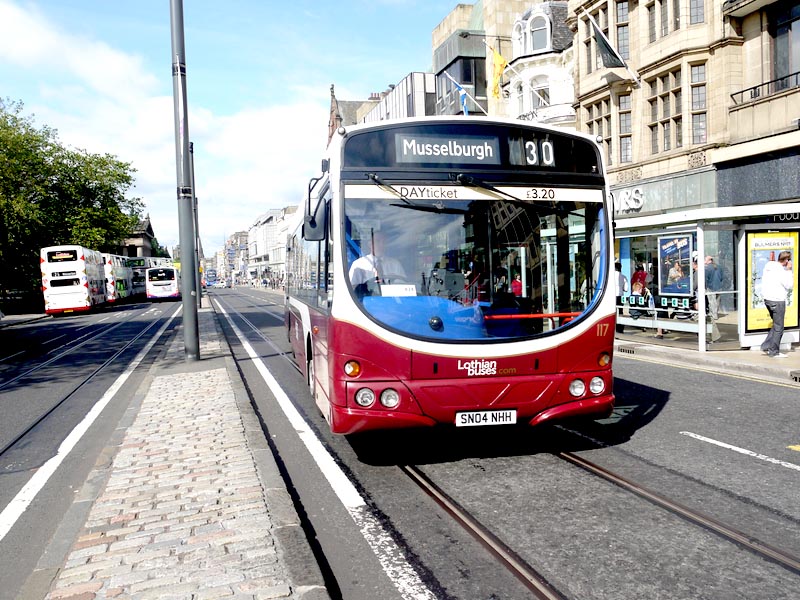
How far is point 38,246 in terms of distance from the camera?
47.7 metres

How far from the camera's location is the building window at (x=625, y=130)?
81.7ft

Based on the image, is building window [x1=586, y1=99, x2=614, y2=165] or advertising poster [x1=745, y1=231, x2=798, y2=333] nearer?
advertising poster [x1=745, y1=231, x2=798, y2=333]

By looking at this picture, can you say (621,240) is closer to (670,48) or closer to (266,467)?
(670,48)

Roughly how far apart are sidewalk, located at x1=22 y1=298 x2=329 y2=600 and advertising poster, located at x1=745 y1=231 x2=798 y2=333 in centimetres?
966

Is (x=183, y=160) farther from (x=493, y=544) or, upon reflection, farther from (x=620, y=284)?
(x=493, y=544)

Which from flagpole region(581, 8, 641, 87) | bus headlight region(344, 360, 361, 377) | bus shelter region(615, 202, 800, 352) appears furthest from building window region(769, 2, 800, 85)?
bus headlight region(344, 360, 361, 377)

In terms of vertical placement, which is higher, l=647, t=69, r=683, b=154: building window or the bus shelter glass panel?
l=647, t=69, r=683, b=154: building window

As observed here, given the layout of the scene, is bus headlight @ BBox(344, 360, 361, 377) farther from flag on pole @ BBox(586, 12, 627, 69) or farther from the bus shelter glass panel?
flag on pole @ BBox(586, 12, 627, 69)

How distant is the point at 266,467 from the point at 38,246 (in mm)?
48895

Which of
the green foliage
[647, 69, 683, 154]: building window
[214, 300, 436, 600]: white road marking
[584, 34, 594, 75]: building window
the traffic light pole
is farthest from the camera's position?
the green foliage

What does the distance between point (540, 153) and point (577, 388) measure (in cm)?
203

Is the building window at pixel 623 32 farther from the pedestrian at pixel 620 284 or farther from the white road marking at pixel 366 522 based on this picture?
the white road marking at pixel 366 522

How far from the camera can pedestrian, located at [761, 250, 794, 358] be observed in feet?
37.1

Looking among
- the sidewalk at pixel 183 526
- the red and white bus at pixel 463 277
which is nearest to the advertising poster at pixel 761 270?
the red and white bus at pixel 463 277
